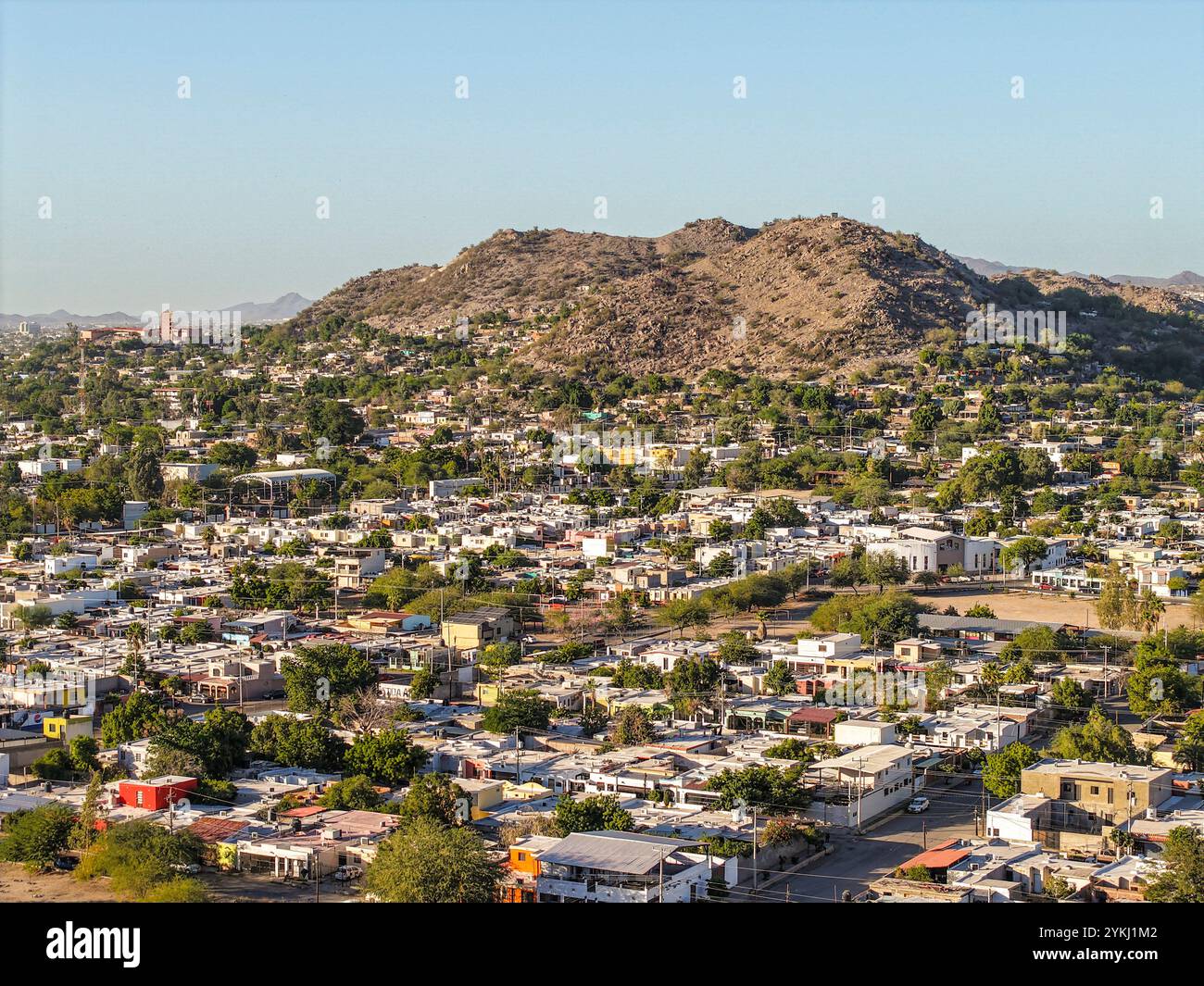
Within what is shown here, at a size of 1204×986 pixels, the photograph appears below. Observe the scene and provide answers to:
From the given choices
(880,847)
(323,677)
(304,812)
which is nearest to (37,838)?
(304,812)

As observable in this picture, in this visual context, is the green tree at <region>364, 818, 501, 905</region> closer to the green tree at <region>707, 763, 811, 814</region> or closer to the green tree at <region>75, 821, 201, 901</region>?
the green tree at <region>75, 821, 201, 901</region>

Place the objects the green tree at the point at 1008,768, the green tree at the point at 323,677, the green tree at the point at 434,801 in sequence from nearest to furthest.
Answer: the green tree at the point at 434,801
the green tree at the point at 1008,768
the green tree at the point at 323,677

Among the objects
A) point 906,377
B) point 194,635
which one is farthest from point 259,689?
point 906,377

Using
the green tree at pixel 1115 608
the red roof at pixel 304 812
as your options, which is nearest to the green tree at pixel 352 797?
the red roof at pixel 304 812

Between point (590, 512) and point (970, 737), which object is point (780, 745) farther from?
point (590, 512)

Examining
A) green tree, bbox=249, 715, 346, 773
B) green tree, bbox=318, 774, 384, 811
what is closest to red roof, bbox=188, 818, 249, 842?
green tree, bbox=318, 774, 384, 811

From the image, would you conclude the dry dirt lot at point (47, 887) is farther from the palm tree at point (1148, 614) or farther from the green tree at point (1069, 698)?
the palm tree at point (1148, 614)

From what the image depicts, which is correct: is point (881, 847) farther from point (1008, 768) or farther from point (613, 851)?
point (613, 851)
